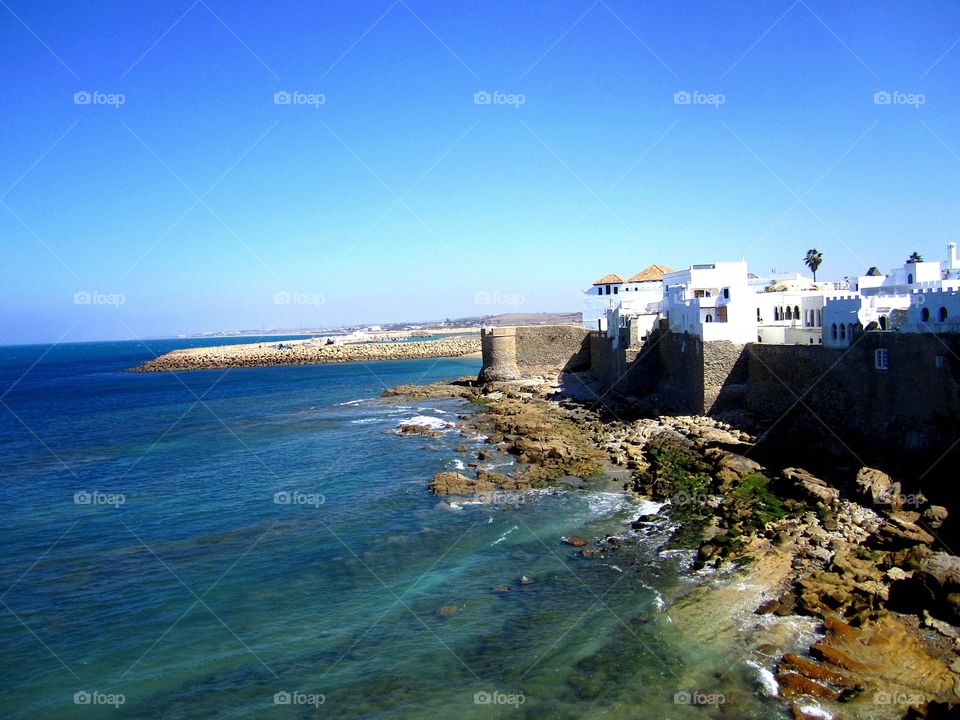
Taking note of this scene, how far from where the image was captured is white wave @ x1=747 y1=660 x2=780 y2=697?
9.42 meters

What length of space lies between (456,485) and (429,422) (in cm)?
1324

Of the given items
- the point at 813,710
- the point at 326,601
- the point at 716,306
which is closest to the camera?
the point at 813,710

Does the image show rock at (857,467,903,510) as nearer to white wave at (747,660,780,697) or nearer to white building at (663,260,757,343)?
white wave at (747,660,780,697)

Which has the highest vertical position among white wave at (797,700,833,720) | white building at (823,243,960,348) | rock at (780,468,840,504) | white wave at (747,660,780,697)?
white building at (823,243,960,348)

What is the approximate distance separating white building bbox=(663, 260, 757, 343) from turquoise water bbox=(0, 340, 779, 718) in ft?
30.7

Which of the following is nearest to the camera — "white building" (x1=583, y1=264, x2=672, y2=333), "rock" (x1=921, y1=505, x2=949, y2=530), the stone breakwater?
"rock" (x1=921, y1=505, x2=949, y2=530)

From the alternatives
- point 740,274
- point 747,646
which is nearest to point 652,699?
point 747,646

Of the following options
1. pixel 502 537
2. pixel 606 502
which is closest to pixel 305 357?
pixel 606 502

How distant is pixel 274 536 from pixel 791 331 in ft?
64.2

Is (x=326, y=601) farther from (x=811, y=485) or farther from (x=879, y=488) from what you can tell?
(x=879, y=488)

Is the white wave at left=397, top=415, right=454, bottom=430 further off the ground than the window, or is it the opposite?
the window

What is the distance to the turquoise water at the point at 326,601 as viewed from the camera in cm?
1005

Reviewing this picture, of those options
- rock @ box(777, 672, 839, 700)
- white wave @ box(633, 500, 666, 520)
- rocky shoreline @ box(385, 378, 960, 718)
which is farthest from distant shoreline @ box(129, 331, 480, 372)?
rock @ box(777, 672, 839, 700)

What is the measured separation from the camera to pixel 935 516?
14469 millimetres
